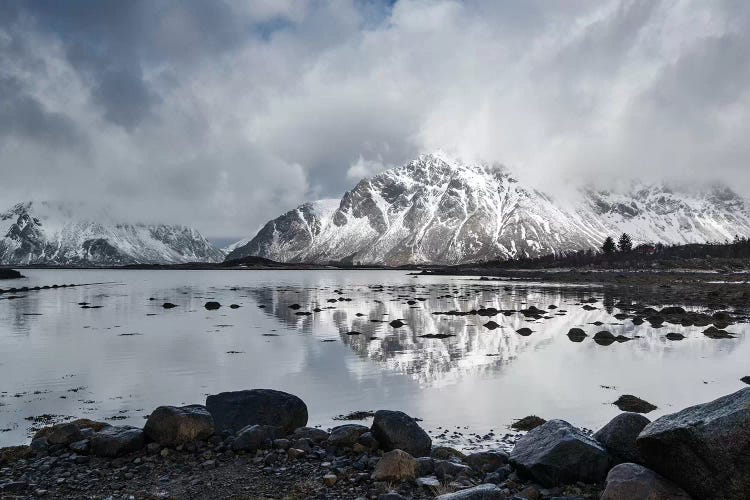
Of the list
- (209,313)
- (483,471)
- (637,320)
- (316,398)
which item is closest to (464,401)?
(316,398)

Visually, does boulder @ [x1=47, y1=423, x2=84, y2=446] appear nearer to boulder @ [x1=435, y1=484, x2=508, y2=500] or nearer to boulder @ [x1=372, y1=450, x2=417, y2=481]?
boulder @ [x1=372, y1=450, x2=417, y2=481]

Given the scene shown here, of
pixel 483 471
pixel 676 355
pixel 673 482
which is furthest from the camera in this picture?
pixel 676 355

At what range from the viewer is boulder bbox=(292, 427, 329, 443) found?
54.7 feet

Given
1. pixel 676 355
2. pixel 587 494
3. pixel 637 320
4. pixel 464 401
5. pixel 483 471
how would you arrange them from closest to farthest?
pixel 587 494, pixel 483 471, pixel 464 401, pixel 676 355, pixel 637 320

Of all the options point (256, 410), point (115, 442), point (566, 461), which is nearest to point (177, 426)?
point (115, 442)

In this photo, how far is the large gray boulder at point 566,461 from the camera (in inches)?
501

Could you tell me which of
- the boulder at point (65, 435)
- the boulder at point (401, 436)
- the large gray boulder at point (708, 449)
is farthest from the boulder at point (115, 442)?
the large gray boulder at point (708, 449)

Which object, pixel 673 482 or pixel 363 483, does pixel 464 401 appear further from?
pixel 673 482

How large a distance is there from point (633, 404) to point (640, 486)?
13206 millimetres

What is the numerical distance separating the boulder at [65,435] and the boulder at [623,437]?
50.7 ft

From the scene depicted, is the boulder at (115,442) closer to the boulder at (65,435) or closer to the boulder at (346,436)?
the boulder at (65,435)

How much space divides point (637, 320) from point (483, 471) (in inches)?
1761

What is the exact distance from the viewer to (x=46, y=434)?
16.4 meters

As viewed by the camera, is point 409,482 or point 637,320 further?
point 637,320
